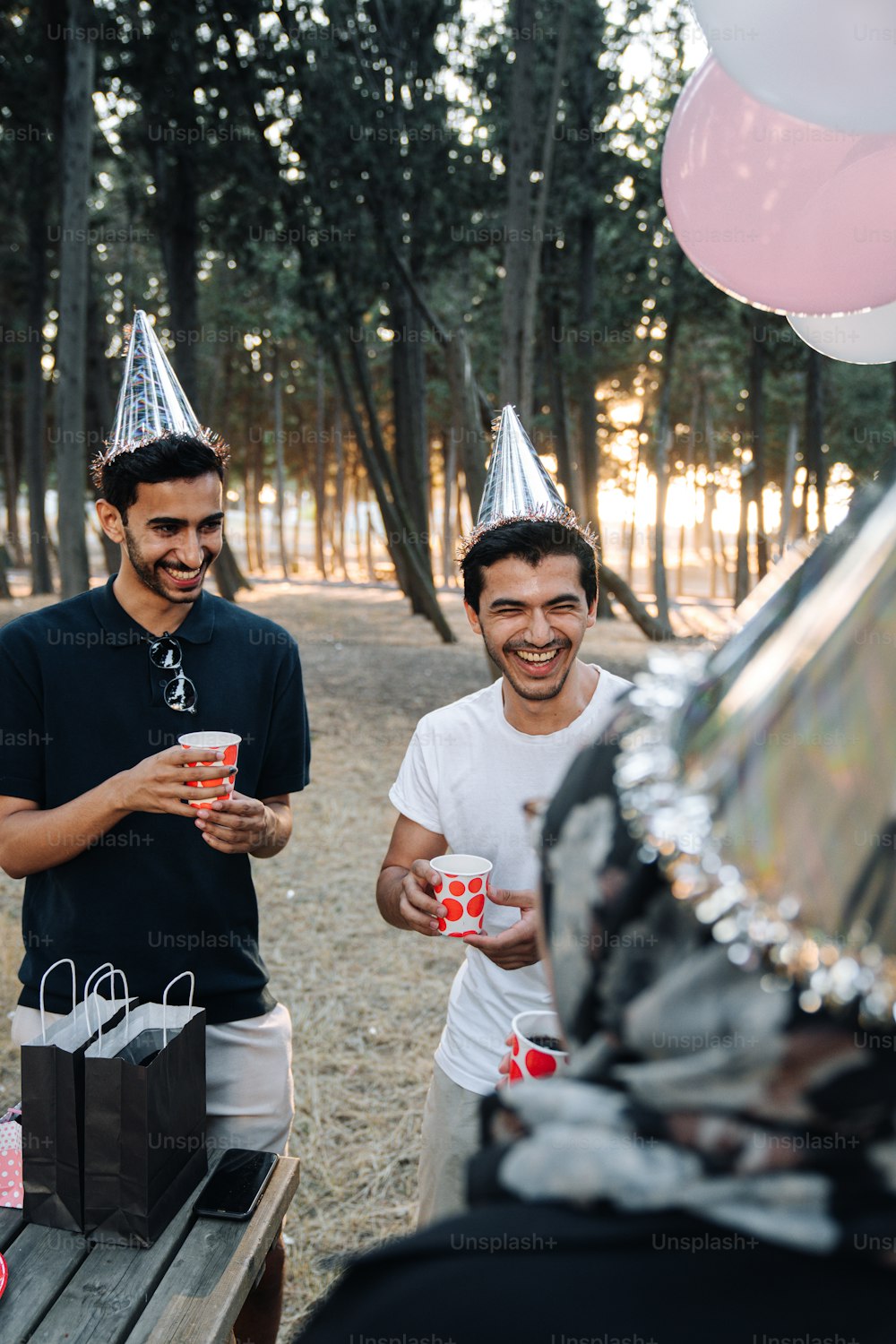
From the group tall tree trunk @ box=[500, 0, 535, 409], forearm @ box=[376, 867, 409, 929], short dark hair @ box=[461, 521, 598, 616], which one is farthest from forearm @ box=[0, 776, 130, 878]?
tall tree trunk @ box=[500, 0, 535, 409]

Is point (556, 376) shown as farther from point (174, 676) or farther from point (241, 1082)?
point (241, 1082)

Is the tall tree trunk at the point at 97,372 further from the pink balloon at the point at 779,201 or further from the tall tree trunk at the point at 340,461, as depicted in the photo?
the tall tree trunk at the point at 340,461

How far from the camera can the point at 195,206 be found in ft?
47.6

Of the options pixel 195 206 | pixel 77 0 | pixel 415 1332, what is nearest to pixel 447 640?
pixel 195 206

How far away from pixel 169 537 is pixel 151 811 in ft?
2.48

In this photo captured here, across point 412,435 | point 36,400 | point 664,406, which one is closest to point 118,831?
point 412,435

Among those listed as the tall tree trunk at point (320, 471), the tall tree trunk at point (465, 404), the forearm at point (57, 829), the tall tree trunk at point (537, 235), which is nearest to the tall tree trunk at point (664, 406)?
the tall tree trunk at point (537, 235)

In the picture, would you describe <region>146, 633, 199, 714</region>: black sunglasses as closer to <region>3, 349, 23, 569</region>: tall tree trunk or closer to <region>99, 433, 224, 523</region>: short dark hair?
<region>99, 433, 224, 523</region>: short dark hair

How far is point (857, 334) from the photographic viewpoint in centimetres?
238

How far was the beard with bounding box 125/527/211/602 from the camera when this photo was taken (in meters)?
2.64

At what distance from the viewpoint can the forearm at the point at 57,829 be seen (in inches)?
91.0

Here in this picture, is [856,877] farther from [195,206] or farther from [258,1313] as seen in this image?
[195,206]

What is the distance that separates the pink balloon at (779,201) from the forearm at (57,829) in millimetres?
1893

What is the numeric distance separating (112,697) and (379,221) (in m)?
11.9
